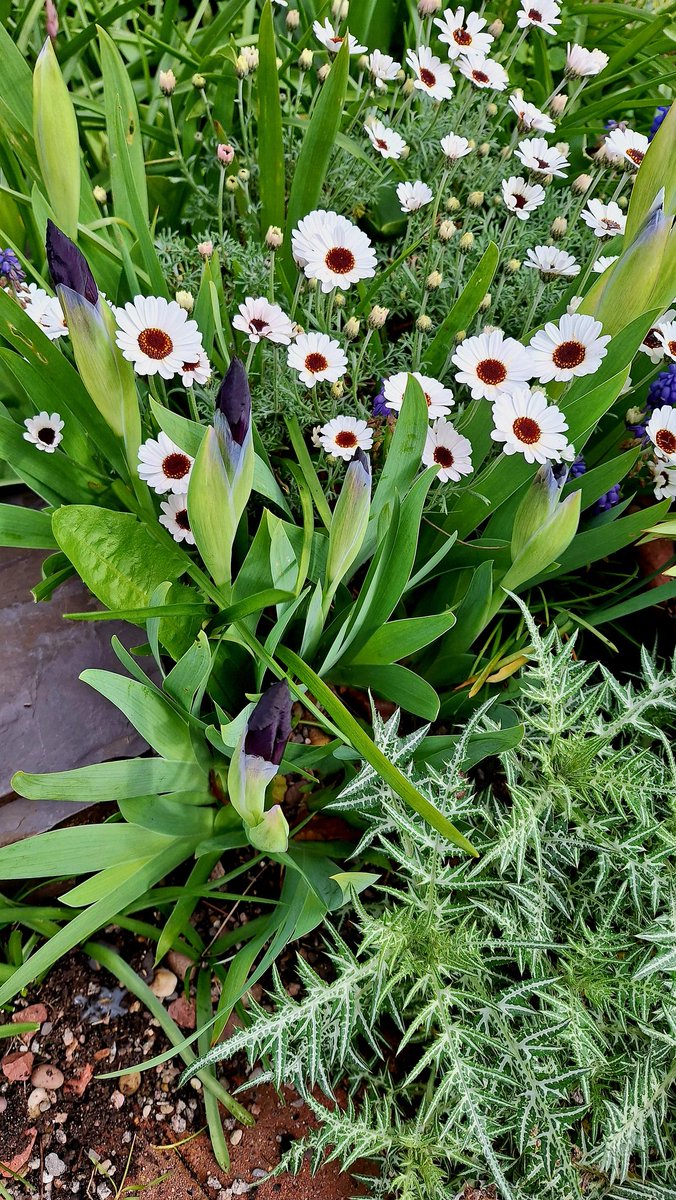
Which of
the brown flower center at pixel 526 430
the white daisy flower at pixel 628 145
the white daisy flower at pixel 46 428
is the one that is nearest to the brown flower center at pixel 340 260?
the brown flower center at pixel 526 430

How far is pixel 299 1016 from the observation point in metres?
0.99

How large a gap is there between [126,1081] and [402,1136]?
40 cm

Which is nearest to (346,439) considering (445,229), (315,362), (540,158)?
(315,362)

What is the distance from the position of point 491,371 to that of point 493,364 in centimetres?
1

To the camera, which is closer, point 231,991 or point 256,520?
point 231,991

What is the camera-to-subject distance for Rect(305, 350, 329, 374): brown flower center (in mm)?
1171

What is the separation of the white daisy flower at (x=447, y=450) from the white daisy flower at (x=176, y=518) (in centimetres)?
35

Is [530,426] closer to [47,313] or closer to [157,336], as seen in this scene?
[157,336]

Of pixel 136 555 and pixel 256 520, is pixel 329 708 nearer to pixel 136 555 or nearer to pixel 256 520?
pixel 136 555

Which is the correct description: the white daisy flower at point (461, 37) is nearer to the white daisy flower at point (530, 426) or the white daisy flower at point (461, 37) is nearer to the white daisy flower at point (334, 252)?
the white daisy flower at point (334, 252)

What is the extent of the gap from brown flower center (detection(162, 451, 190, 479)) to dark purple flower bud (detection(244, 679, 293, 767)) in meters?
0.42

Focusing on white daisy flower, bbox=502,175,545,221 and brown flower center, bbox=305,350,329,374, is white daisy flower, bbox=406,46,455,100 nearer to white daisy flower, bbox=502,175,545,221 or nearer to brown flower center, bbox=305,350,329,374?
white daisy flower, bbox=502,175,545,221

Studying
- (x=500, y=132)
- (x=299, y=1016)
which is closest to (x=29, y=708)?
(x=299, y=1016)


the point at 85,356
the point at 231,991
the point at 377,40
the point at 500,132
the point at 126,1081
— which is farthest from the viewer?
the point at 377,40
